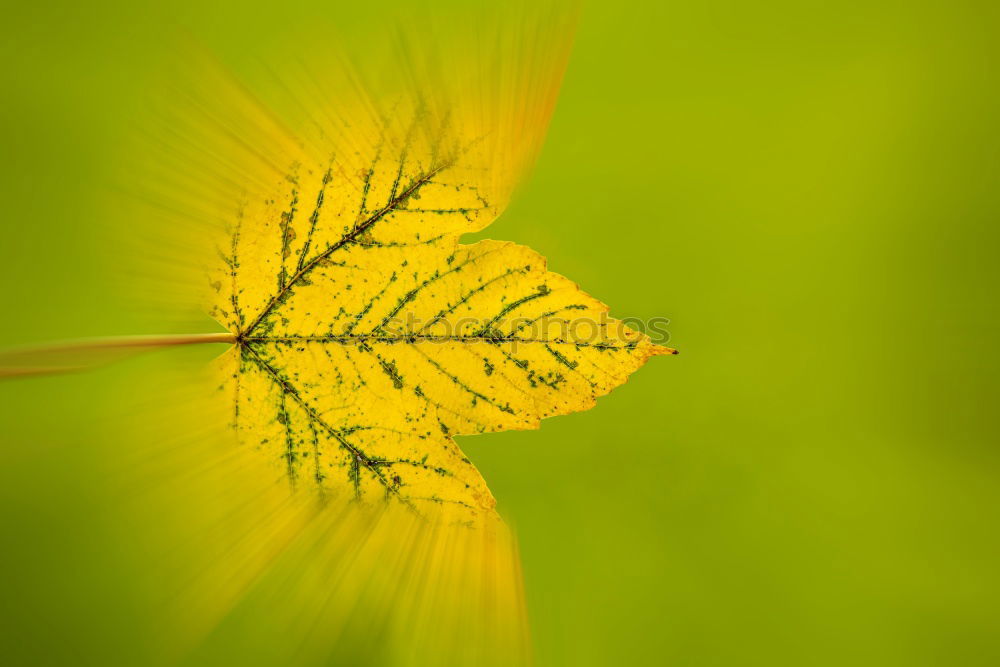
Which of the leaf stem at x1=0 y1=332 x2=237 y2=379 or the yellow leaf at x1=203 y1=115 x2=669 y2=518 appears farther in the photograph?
the leaf stem at x1=0 y1=332 x2=237 y2=379

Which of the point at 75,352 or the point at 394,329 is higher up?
the point at 394,329

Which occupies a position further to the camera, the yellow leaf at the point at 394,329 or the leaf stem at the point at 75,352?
the leaf stem at the point at 75,352

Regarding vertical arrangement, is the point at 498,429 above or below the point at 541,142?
below

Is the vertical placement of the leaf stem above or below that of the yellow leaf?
below

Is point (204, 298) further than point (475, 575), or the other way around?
point (475, 575)

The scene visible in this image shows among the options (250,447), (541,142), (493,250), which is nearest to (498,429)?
(493,250)

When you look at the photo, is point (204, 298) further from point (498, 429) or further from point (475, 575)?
point (475, 575)

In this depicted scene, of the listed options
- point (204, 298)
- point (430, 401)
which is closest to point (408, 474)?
point (430, 401)

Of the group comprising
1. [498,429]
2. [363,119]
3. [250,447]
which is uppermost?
[363,119]

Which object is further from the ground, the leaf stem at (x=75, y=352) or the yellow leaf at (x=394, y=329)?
the yellow leaf at (x=394, y=329)
